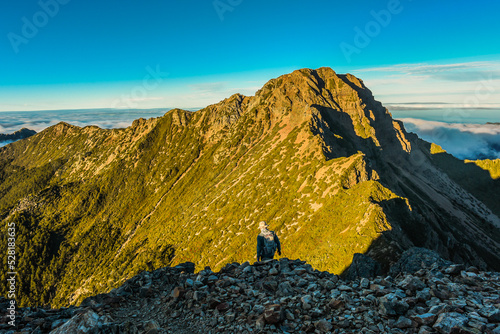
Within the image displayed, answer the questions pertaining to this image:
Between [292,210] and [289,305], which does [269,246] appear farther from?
[292,210]

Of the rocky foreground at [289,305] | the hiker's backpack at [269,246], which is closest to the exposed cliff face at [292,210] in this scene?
the hiker's backpack at [269,246]

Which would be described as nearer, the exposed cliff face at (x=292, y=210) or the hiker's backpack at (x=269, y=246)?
the hiker's backpack at (x=269, y=246)

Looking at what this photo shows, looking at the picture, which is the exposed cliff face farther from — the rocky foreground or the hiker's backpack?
the rocky foreground

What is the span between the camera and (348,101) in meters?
187

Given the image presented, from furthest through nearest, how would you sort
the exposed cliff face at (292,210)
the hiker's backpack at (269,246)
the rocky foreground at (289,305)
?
the exposed cliff face at (292,210) → the hiker's backpack at (269,246) → the rocky foreground at (289,305)

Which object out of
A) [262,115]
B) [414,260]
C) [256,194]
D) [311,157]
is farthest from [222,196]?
[414,260]

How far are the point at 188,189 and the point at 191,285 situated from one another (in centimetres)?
17174

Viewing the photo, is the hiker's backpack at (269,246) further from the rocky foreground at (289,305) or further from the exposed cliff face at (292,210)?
the exposed cliff face at (292,210)

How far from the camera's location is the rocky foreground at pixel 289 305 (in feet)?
31.1

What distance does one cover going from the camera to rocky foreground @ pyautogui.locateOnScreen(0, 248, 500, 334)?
9.47 metres

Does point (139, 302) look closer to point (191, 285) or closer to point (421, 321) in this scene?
point (191, 285)

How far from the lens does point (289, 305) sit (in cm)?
1172

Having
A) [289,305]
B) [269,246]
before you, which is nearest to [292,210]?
[269,246]

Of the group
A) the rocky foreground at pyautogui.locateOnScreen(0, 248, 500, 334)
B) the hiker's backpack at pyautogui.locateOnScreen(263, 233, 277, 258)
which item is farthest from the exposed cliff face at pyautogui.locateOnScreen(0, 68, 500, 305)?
the rocky foreground at pyautogui.locateOnScreen(0, 248, 500, 334)
